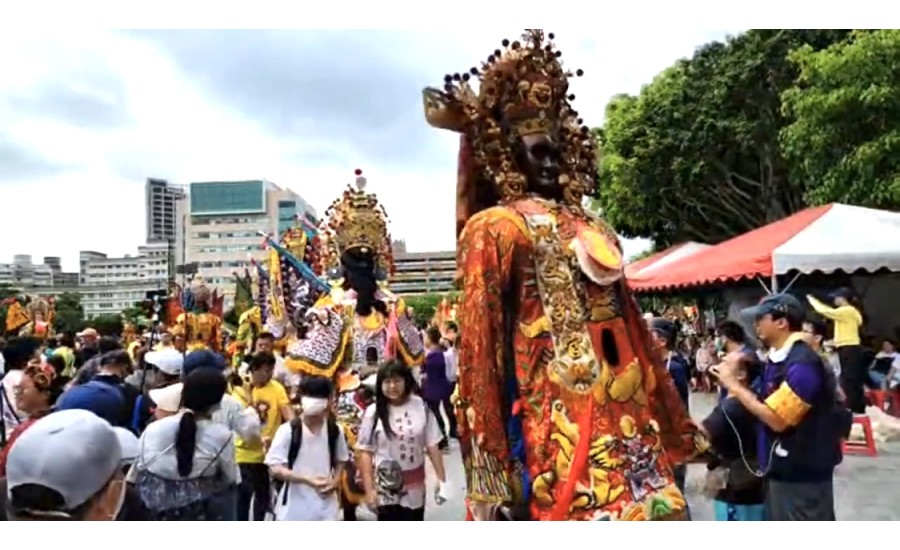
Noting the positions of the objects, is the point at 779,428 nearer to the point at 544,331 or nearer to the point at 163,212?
the point at 544,331

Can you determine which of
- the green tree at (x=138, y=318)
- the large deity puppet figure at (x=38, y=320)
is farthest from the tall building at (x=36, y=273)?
the large deity puppet figure at (x=38, y=320)

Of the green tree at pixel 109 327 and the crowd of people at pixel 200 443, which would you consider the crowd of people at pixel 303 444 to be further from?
the green tree at pixel 109 327

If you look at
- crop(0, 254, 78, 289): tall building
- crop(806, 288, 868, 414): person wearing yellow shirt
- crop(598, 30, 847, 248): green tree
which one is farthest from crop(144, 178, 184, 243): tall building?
crop(806, 288, 868, 414): person wearing yellow shirt

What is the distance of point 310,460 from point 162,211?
304 feet

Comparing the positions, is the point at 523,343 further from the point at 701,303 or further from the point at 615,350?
the point at 701,303

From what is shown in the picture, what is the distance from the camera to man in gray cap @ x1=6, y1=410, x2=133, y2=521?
6.38 ft

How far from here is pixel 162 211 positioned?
306 ft

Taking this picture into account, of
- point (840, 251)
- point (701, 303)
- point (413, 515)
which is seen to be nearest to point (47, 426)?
point (413, 515)

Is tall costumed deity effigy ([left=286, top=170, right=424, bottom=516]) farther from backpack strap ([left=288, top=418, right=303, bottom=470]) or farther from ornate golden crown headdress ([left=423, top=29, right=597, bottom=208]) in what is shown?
ornate golden crown headdress ([left=423, top=29, right=597, bottom=208])

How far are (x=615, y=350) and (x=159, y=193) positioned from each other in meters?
93.3

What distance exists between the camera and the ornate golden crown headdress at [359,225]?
6.84 m

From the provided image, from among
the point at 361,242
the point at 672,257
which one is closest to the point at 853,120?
the point at 672,257

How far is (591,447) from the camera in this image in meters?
3.01

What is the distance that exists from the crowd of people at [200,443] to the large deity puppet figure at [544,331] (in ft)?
3.75
